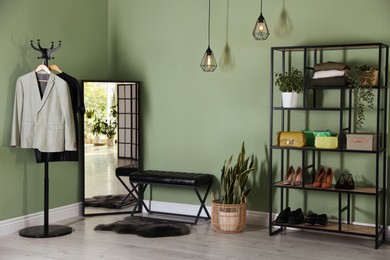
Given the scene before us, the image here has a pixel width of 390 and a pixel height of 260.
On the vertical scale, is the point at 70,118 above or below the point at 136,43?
below

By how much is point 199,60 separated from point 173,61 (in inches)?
13.1

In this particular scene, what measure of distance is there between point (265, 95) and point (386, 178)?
→ 1.46 m

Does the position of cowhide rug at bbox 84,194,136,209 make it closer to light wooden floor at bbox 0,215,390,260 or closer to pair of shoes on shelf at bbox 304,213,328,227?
light wooden floor at bbox 0,215,390,260

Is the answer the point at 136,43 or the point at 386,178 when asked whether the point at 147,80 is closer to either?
the point at 136,43

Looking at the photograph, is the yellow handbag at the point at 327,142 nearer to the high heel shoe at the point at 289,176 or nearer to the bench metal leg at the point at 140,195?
the high heel shoe at the point at 289,176

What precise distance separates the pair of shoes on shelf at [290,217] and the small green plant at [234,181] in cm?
43

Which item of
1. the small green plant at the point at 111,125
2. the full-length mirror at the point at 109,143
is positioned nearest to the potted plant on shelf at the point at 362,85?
the full-length mirror at the point at 109,143

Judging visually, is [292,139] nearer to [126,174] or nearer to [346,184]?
[346,184]

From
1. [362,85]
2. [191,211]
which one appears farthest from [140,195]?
[362,85]

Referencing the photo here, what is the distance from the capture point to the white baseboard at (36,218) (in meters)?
5.68

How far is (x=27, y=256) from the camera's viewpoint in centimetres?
488

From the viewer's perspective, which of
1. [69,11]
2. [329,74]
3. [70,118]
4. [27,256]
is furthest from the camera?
[69,11]

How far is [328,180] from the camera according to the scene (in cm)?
550

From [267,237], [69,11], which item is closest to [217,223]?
[267,237]
